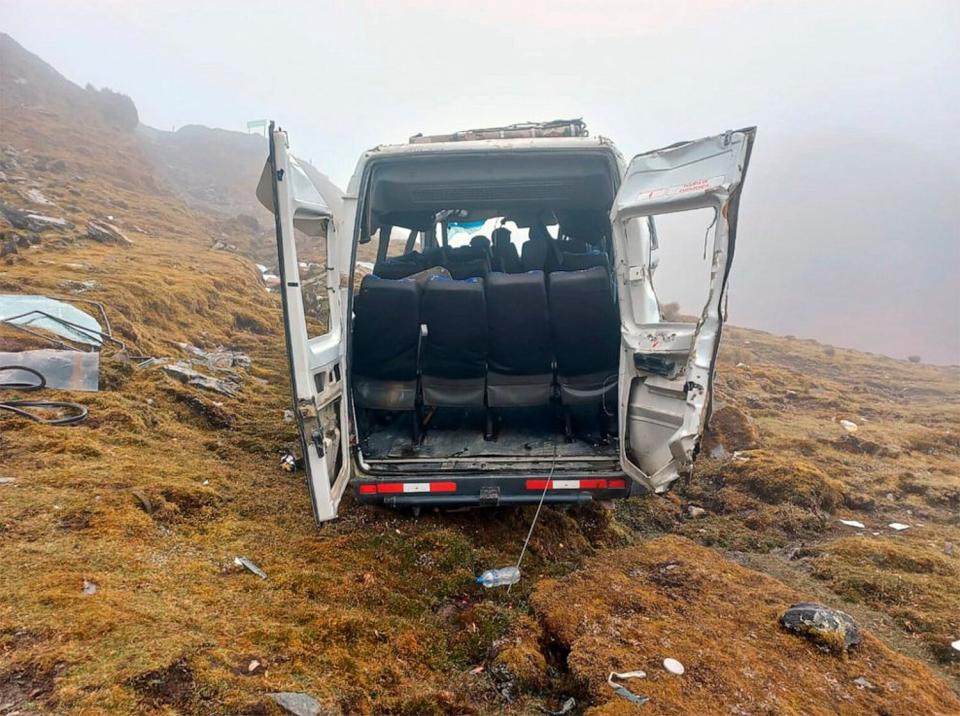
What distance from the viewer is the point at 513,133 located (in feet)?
13.9

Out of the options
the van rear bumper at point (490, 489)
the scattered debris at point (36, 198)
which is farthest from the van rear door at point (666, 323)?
the scattered debris at point (36, 198)

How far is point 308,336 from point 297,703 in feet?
6.27

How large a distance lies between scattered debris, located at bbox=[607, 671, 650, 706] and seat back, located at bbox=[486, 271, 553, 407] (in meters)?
2.12

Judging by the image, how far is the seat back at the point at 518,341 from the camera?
386 cm

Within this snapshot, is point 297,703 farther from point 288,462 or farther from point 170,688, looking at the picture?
point 288,462

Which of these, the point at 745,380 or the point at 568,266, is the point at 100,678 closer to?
the point at 568,266

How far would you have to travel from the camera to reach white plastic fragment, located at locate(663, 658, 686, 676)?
2354 millimetres

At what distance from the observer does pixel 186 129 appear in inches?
2267

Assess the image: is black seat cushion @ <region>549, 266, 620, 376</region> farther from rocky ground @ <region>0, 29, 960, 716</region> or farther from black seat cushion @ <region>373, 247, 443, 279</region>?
black seat cushion @ <region>373, 247, 443, 279</region>

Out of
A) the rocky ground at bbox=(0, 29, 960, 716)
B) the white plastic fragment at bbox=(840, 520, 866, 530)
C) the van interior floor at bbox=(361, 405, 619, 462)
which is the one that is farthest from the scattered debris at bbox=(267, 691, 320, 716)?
the white plastic fragment at bbox=(840, 520, 866, 530)

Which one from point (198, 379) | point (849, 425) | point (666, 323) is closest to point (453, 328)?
point (666, 323)

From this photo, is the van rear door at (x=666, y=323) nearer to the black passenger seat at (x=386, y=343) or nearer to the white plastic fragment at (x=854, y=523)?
the black passenger seat at (x=386, y=343)

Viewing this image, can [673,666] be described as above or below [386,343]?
below

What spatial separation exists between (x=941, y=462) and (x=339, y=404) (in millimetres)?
Result: 7511
